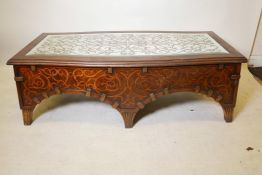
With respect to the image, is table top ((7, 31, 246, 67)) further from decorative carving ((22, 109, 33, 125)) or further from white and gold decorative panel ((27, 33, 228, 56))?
decorative carving ((22, 109, 33, 125))

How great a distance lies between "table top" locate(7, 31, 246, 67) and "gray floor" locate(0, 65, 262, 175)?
16.7 inches

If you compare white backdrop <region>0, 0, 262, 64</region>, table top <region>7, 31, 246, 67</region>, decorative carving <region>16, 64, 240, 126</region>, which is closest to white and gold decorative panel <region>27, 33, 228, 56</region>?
table top <region>7, 31, 246, 67</region>

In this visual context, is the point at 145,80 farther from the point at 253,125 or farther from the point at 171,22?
the point at 171,22

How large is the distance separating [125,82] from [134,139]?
340mm

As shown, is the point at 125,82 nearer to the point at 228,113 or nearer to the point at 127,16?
the point at 228,113

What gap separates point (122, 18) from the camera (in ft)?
8.02

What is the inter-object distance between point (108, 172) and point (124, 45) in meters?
0.86

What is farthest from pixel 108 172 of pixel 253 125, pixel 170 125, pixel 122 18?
pixel 122 18

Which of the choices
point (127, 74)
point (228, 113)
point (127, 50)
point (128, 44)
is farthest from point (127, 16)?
point (228, 113)

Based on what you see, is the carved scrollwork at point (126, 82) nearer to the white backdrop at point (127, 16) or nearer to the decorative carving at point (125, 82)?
the decorative carving at point (125, 82)

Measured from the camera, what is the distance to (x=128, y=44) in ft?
5.88

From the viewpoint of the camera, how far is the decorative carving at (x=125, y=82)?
1.51 m

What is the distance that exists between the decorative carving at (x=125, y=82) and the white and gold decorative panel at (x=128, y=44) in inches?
5.2

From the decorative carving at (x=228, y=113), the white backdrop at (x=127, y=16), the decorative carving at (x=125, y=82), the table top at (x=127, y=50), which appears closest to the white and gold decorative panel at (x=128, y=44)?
the table top at (x=127, y=50)
